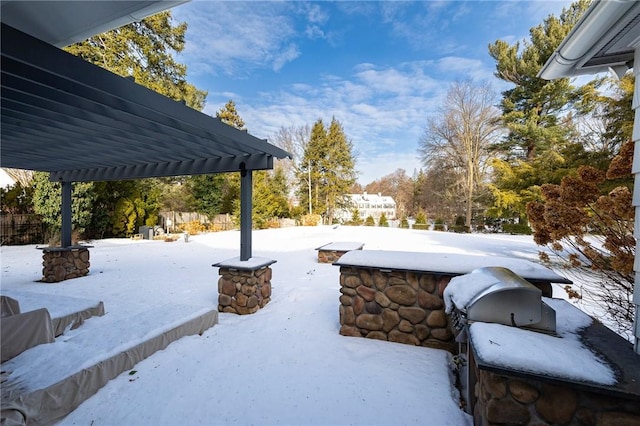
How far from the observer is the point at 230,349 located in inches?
119

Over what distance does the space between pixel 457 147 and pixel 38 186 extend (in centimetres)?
2110

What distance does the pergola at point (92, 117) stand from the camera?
1.68 metres

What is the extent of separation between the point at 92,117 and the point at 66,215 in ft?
17.3

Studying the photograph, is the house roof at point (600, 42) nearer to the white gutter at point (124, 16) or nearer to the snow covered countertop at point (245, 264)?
the white gutter at point (124, 16)

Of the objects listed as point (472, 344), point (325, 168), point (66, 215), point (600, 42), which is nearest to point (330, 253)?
point (472, 344)

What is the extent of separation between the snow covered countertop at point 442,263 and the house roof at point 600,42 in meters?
1.78

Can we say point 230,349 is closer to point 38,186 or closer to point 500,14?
point 500,14

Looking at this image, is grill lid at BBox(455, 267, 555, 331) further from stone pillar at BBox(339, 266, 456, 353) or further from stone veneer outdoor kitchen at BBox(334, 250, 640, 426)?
stone pillar at BBox(339, 266, 456, 353)

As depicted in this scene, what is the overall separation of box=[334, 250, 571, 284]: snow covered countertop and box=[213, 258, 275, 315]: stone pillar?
159 centimetres

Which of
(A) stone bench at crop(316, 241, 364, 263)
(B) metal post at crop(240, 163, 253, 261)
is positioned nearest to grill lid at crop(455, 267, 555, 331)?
(B) metal post at crop(240, 163, 253, 261)

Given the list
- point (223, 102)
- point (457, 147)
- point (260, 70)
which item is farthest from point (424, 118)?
point (223, 102)

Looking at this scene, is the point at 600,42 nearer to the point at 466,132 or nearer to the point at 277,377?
the point at 277,377

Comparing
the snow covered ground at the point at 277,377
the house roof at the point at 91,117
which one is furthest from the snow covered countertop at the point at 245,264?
the house roof at the point at 91,117

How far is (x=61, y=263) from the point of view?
6.07m
